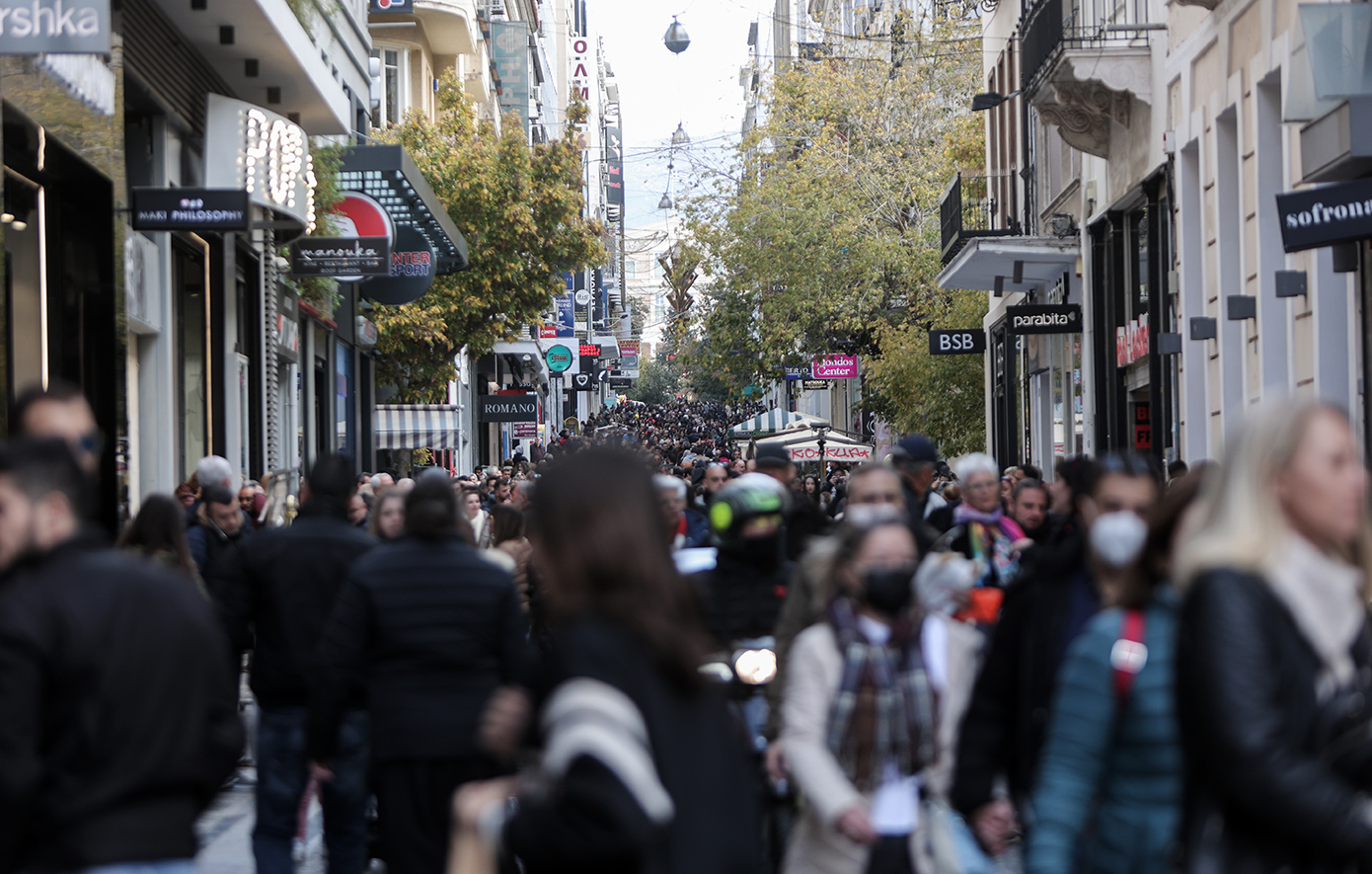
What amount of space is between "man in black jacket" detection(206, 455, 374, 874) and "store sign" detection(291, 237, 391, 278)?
52.0 feet

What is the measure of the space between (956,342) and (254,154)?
45.8 ft

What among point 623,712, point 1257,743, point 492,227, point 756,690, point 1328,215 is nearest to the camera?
point 623,712

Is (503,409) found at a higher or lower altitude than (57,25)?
lower

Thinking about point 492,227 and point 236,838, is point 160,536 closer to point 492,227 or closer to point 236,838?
point 236,838

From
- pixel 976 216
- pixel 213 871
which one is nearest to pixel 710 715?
pixel 213 871

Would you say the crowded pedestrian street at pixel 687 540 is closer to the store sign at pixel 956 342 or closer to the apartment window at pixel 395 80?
the store sign at pixel 956 342

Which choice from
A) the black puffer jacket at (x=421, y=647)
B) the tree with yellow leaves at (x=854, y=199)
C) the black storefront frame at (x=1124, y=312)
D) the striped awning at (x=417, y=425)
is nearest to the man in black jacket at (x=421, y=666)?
the black puffer jacket at (x=421, y=647)

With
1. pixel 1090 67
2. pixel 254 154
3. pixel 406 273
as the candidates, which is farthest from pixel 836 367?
pixel 254 154

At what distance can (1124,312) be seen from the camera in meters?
22.1

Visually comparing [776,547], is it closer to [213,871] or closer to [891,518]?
[891,518]

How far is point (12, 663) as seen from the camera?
11.9 feet

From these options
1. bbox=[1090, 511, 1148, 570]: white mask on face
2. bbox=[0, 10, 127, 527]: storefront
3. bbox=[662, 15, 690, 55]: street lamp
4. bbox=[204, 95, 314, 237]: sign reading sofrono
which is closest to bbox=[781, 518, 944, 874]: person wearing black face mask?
bbox=[1090, 511, 1148, 570]: white mask on face

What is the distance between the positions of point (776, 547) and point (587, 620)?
3.80m

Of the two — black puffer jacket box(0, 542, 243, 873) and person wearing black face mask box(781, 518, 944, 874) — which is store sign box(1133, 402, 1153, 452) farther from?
black puffer jacket box(0, 542, 243, 873)
